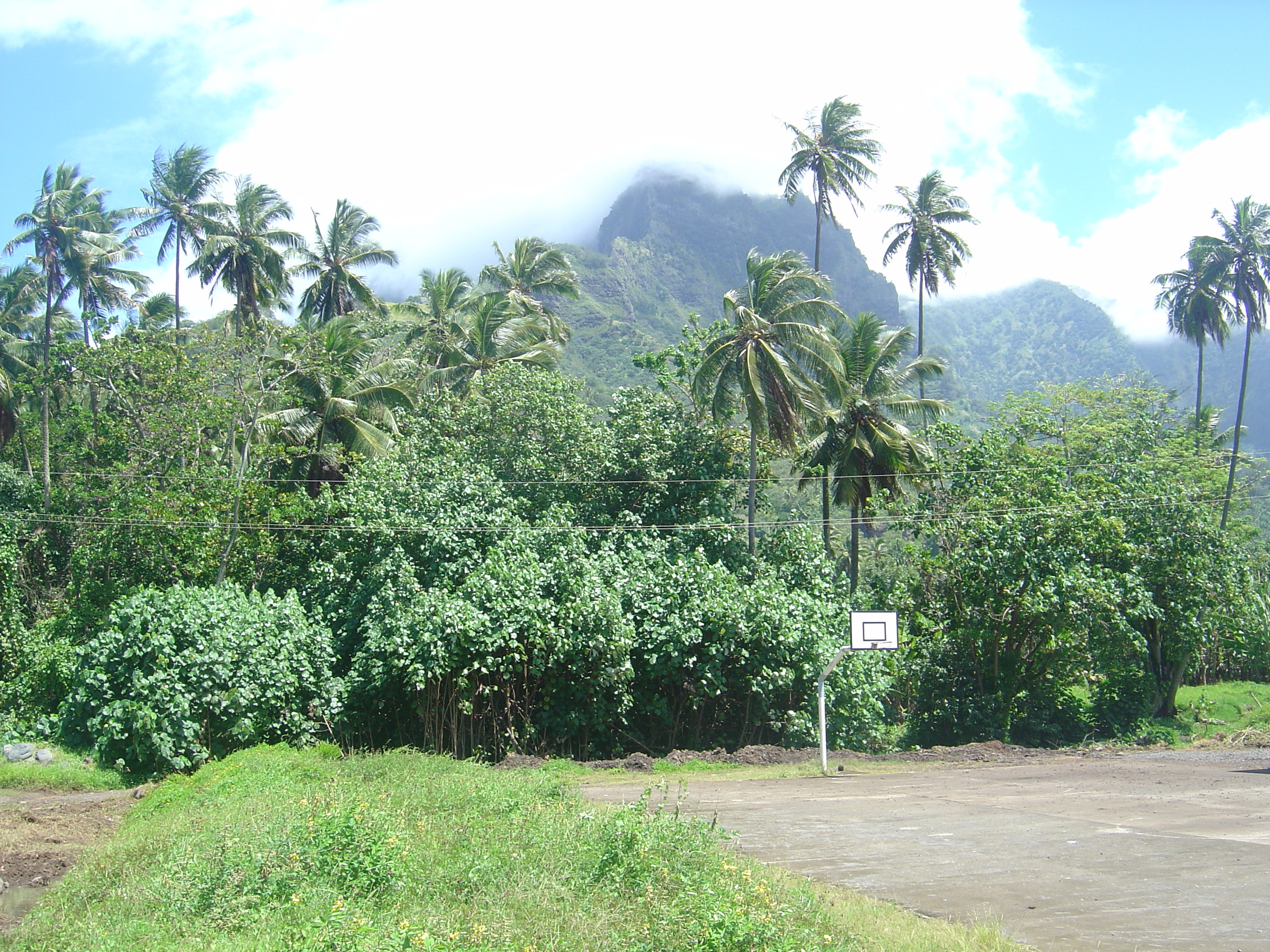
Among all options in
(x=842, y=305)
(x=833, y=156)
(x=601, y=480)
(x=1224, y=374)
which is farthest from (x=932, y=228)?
(x=1224, y=374)

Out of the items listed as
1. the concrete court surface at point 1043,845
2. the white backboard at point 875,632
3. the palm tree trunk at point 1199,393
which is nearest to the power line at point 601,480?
the white backboard at point 875,632

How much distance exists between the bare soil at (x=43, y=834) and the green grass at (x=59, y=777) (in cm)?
33

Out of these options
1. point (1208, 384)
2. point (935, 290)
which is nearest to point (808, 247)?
point (1208, 384)

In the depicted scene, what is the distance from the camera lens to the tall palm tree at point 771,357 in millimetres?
25406

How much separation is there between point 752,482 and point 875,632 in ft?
30.5

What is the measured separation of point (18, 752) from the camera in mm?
18656

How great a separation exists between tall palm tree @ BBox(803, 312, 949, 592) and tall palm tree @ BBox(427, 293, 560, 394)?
34.1 ft

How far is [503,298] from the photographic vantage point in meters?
34.9

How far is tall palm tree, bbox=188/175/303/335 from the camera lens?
34.4 m

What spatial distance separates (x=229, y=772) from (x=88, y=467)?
19.7m

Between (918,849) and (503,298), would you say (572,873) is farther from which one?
(503,298)

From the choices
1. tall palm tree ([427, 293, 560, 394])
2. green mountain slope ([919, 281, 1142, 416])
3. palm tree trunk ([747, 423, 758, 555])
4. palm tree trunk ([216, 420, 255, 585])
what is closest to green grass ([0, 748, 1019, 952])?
palm tree trunk ([216, 420, 255, 585])

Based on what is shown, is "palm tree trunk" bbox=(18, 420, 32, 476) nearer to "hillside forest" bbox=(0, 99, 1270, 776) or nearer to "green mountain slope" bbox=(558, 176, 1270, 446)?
"hillside forest" bbox=(0, 99, 1270, 776)

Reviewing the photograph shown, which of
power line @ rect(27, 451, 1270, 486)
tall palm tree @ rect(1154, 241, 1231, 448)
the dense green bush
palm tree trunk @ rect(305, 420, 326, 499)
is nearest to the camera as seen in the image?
the dense green bush
